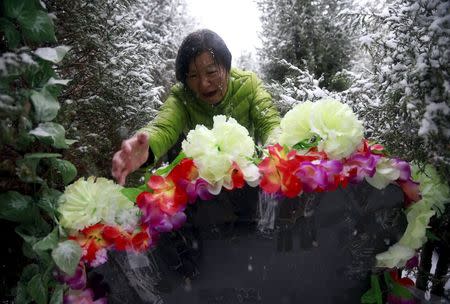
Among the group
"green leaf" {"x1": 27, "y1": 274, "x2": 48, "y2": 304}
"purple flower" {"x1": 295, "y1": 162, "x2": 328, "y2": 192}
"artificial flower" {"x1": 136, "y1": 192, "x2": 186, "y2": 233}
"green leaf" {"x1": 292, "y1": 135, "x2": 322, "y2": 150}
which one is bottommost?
"green leaf" {"x1": 27, "y1": 274, "x2": 48, "y2": 304}

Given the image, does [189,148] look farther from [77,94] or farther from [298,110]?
[77,94]

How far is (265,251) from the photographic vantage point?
140 cm

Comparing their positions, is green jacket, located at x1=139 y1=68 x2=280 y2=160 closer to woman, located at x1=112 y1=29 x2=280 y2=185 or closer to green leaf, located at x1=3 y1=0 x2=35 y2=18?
woman, located at x1=112 y1=29 x2=280 y2=185

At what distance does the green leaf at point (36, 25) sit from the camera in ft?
3.97

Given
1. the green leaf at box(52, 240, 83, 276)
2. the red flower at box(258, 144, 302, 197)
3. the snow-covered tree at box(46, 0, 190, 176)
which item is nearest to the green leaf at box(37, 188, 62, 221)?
the green leaf at box(52, 240, 83, 276)

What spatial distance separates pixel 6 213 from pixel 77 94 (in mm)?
1806

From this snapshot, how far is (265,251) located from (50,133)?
2.64ft

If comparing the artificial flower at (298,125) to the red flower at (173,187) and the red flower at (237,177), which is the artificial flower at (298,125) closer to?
the red flower at (237,177)

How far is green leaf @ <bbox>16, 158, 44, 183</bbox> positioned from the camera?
4.14 feet

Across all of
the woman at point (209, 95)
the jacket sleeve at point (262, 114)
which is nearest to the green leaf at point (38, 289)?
the woman at point (209, 95)

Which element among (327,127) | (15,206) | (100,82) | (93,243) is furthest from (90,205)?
(100,82)

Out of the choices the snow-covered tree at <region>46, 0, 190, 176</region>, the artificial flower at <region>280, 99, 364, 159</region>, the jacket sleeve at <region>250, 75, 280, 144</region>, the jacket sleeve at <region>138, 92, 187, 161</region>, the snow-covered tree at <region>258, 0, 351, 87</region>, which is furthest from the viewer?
the snow-covered tree at <region>258, 0, 351, 87</region>

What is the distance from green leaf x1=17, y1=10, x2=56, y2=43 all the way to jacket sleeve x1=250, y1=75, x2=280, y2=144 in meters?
1.40

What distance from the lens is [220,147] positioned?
55.2 inches
